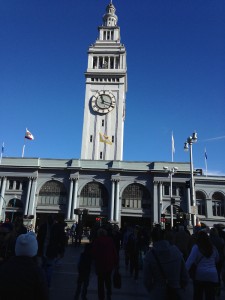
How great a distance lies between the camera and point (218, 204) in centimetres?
4897

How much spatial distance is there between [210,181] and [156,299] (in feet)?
157

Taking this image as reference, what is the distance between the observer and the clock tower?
58.0 metres

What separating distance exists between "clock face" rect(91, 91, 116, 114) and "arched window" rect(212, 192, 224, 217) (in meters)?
27.7

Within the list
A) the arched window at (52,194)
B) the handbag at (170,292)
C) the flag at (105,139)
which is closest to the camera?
the handbag at (170,292)

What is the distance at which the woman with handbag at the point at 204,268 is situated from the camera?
239 inches

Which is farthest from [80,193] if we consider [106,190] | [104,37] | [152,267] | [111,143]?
[152,267]

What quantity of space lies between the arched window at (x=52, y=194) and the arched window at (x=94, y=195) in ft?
11.4

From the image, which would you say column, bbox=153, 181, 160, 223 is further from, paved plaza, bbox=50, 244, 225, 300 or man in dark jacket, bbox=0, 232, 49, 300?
man in dark jacket, bbox=0, 232, 49, 300

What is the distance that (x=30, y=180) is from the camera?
167 ft

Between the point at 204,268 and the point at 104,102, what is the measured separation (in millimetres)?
56367

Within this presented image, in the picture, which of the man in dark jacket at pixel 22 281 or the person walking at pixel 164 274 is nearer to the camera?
the man in dark jacket at pixel 22 281

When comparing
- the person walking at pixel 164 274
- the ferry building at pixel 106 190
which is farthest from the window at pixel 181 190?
the person walking at pixel 164 274

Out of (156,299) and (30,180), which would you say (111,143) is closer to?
(30,180)

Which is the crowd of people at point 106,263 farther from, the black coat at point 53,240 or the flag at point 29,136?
the flag at point 29,136
